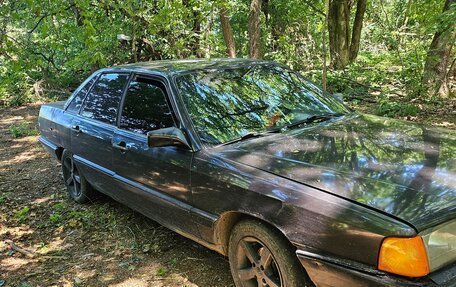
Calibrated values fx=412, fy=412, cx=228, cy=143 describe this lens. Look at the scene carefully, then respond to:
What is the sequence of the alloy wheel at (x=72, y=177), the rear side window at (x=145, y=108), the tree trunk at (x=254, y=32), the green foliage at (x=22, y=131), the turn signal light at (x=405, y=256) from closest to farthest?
the turn signal light at (x=405, y=256)
the rear side window at (x=145, y=108)
the alloy wheel at (x=72, y=177)
the tree trunk at (x=254, y=32)
the green foliage at (x=22, y=131)

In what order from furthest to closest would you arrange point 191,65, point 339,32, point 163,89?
point 339,32 → point 191,65 → point 163,89

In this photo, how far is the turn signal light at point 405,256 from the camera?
195cm

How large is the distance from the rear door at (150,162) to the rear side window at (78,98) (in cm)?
105

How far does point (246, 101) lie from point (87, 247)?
7.21ft

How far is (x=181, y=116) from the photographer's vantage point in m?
3.20

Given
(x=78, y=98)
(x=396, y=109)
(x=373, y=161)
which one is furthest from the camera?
(x=396, y=109)

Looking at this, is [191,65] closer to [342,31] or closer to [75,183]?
[75,183]

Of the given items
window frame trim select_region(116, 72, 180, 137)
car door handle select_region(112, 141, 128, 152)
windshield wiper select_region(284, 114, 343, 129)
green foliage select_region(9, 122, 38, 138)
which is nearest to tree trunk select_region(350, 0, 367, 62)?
green foliage select_region(9, 122, 38, 138)

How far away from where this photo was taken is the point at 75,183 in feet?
16.8

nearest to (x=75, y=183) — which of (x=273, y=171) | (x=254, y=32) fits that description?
(x=273, y=171)

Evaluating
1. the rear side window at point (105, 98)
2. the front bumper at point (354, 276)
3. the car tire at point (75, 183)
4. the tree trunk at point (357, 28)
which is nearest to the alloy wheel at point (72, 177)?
the car tire at point (75, 183)

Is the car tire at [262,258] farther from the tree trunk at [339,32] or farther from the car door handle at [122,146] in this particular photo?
the tree trunk at [339,32]

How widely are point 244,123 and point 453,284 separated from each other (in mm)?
1781

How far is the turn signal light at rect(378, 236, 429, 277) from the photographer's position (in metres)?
1.95
